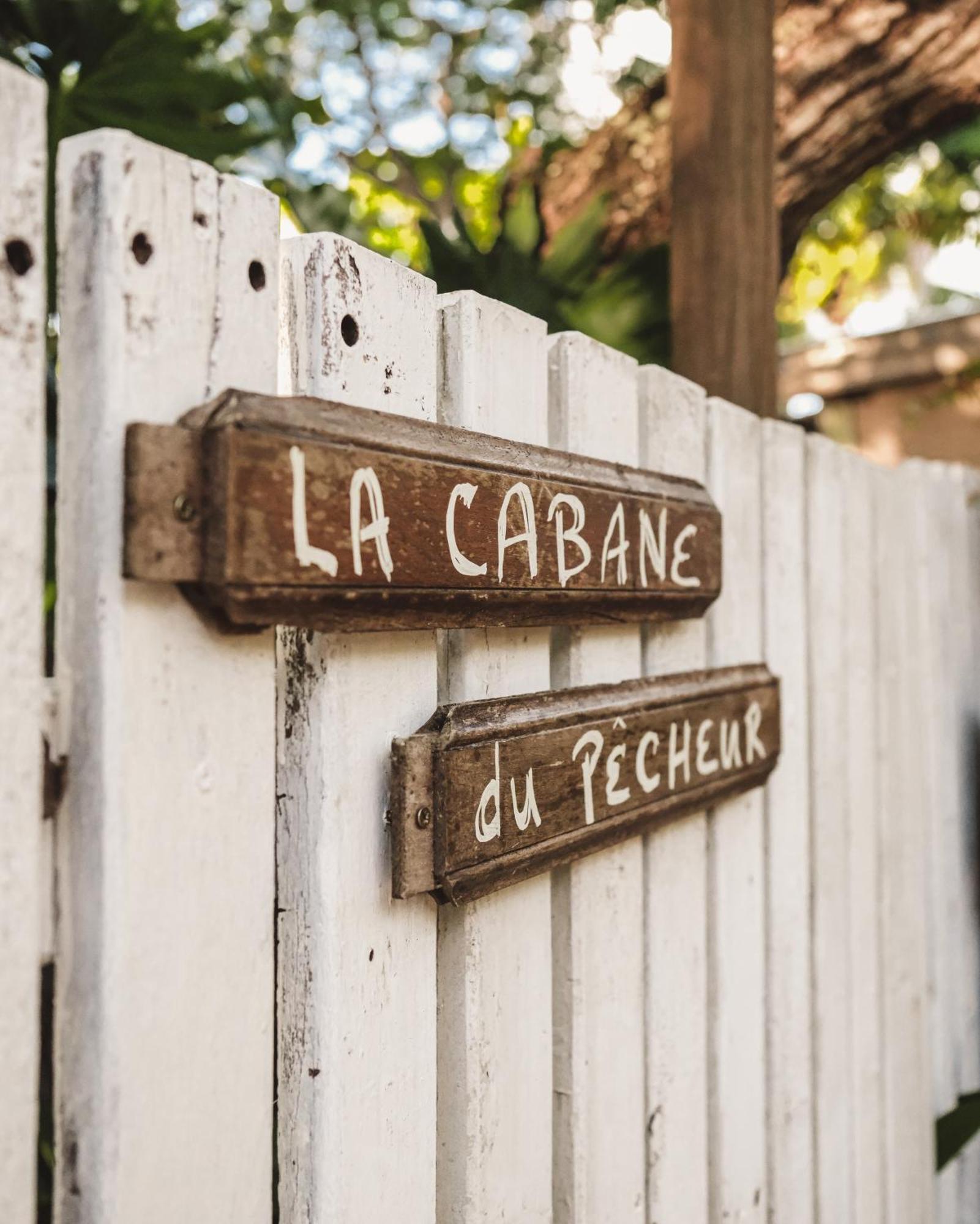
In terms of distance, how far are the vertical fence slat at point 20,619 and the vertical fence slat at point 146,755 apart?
1.1 inches

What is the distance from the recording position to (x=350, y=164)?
3324 mm

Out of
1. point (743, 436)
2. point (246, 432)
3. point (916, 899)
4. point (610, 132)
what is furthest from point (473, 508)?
point (610, 132)

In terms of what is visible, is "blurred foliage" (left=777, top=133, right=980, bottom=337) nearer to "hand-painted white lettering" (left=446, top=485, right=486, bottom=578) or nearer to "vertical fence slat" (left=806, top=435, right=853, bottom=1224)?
"vertical fence slat" (left=806, top=435, right=853, bottom=1224)

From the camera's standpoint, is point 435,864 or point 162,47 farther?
point 162,47

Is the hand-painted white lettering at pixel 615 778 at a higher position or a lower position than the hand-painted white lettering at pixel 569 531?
lower

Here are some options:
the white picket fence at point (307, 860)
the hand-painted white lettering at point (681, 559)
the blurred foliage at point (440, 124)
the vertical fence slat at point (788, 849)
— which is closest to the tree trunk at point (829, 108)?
the blurred foliage at point (440, 124)

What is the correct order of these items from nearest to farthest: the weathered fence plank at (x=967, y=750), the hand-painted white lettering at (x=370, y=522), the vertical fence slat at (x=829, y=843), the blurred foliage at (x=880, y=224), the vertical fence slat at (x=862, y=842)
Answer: the hand-painted white lettering at (x=370, y=522), the vertical fence slat at (x=829, y=843), the vertical fence slat at (x=862, y=842), the weathered fence plank at (x=967, y=750), the blurred foliage at (x=880, y=224)

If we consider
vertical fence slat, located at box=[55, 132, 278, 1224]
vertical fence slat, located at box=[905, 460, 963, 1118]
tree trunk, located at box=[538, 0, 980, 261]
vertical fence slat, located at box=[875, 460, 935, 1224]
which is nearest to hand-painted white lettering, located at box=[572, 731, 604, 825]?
vertical fence slat, located at box=[55, 132, 278, 1224]

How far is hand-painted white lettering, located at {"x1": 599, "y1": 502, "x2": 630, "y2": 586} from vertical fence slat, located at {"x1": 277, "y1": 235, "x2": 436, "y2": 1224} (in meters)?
0.24

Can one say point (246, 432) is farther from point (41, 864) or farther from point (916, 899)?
point (916, 899)

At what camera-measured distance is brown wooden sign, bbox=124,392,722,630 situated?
55 cm

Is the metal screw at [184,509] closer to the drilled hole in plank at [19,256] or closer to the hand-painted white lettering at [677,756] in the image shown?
the drilled hole in plank at [19,256]

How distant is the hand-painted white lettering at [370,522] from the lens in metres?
0.62

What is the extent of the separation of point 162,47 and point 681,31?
2.75ft
